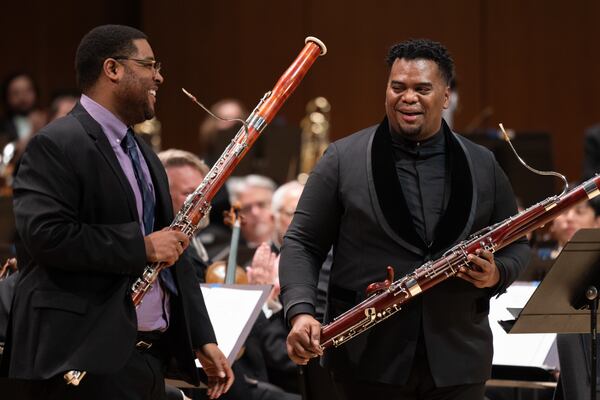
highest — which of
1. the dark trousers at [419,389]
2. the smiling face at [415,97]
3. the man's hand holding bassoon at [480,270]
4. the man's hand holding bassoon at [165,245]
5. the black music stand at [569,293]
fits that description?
the smiling face at [415,97]

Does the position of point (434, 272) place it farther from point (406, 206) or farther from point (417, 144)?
point (417, 144)

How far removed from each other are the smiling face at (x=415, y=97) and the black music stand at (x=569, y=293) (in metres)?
0.53

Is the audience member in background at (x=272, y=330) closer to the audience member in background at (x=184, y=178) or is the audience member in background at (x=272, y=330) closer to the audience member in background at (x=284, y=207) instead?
the audience member in background at (x=184, y=178)

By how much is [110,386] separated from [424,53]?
1266 millimetres

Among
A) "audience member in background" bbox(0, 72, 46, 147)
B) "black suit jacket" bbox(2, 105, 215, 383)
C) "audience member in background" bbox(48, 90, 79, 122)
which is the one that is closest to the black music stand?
"black suit jacket" bbox(2, 105, 215, 383)

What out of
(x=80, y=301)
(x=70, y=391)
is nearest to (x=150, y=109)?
(x=80, y=301)

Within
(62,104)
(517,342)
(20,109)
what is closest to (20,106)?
(20,109)

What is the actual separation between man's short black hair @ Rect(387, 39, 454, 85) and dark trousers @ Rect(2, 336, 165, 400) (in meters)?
1.10

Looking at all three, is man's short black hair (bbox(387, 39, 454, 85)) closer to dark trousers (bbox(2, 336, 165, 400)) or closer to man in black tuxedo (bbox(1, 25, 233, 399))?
man in black tuxedo (bbox(1, 25, 233, 399))

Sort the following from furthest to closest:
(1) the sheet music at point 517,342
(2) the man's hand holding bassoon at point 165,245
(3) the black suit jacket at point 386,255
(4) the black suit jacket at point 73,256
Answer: (1) the sheet music at point 517,342 < (3) the black suit jacket at point 386,255 < (2) the man's hand holding bassoon at point 165,245 < (4) the black suit jacket at point 73,256

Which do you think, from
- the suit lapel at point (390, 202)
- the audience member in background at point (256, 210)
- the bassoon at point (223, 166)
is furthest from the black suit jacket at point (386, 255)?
the audience member in background at point (256, 210)

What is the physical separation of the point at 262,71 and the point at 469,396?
7308mm

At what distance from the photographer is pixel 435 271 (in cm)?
292

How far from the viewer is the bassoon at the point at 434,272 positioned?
292cm
